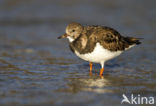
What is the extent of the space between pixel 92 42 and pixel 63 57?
2.18m

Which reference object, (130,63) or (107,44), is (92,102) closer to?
(107,44)

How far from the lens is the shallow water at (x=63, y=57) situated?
5957 mm

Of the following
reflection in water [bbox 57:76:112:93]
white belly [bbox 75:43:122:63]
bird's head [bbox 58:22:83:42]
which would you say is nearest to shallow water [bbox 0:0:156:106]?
reflection in water [bbox 57:76:112:93]

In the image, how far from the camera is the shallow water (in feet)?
19.5

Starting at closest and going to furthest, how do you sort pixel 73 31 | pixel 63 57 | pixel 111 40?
pixel 73 31
pixel 111 40
pixel 63 57

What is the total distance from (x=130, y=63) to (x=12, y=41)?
155 inches

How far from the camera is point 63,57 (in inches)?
355

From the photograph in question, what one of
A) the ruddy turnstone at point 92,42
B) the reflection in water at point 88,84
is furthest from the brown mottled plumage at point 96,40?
the reflection in water at point 88,84

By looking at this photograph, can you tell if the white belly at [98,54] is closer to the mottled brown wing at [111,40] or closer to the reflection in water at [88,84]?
the mottled brown wing at [111,40]

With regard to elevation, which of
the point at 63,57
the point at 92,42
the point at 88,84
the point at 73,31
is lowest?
the point at 88,84

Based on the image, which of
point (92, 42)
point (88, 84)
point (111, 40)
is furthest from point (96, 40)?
point (88, 84)

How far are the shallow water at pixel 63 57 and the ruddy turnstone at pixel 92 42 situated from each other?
499mm

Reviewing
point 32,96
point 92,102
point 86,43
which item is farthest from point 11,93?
point 86,43

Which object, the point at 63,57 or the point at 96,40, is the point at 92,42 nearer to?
the point at 96,40
